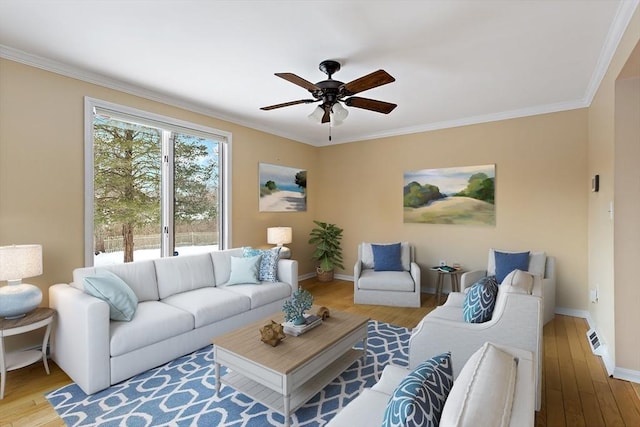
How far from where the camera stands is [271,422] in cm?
196

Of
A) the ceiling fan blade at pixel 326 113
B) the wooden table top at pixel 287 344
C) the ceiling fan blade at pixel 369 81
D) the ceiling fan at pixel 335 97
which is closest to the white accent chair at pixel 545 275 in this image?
the wooden table top at pixel 287 344

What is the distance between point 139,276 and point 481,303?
3.07 metres

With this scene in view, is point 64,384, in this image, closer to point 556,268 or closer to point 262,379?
point 262,379

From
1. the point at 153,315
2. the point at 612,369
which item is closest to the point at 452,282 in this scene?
the point at 612,369

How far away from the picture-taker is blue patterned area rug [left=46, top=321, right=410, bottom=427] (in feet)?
6.51

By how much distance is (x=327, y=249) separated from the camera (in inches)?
215

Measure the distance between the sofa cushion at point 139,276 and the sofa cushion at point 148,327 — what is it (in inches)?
5.4

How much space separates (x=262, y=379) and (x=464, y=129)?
4.30 m

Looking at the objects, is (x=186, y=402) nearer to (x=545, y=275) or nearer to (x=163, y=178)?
(x=163, y=178)

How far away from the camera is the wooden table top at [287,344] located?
1.94m

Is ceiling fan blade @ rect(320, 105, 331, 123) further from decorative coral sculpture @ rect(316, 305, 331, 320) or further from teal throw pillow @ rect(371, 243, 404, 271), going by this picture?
teal throw pillow @ rect(371, 243, 404, 271)

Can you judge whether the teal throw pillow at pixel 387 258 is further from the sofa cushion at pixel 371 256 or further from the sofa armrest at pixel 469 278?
the sofa armrest at pixel 469 278

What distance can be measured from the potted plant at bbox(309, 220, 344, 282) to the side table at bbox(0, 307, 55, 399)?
369 centimetres

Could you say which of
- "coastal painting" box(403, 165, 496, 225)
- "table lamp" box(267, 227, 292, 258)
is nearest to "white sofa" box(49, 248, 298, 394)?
"table lamp" box(267, 227, 292, 258)
